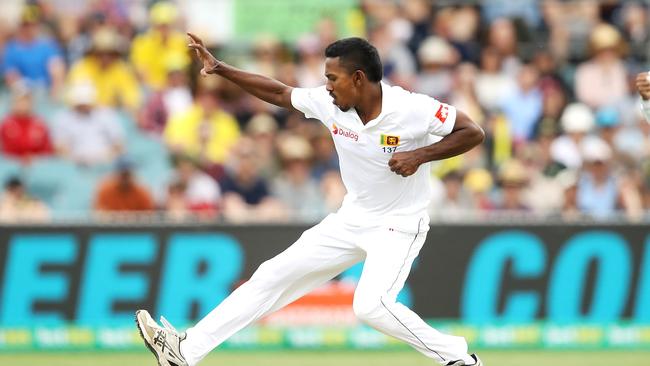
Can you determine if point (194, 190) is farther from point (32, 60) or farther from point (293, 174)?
point (32, 60)

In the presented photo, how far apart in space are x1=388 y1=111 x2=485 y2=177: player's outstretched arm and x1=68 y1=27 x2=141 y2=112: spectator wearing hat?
7.21 meters

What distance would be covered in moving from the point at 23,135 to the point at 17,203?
1264mm

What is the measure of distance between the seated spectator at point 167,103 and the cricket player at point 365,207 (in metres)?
6.11

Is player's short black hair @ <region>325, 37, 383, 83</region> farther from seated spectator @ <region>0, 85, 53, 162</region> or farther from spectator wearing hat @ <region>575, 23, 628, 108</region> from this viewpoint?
spectator wearing hat @ <region>575, 23, 628, 108</region>

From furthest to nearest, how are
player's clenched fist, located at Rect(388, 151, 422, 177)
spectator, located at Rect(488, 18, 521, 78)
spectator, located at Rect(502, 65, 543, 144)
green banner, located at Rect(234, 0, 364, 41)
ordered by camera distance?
spectator, located at Rect(488, 18, 521, 78) < green banner, located at Rect(234, 0, 364, 41) < spectator, located at Rect(502, 65, 543, 144) < player's clenched fist, located at Rect(388, 151, 422, 177)

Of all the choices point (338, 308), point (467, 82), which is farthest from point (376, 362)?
point (467, 82)

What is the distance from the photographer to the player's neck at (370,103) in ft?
27.8

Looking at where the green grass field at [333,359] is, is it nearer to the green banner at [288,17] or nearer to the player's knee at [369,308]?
the player's knee at [369,308]

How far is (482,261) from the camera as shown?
1271 cm

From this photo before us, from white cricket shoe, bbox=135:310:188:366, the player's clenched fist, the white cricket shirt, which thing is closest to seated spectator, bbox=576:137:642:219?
the white cricket shirt

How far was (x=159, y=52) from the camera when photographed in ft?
51.1

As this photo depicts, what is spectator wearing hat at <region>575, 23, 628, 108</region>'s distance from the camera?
16406 millimetres

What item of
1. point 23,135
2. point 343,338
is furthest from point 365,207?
point 23,135

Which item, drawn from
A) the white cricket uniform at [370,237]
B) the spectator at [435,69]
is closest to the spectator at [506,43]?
the spectator at [435,69]
